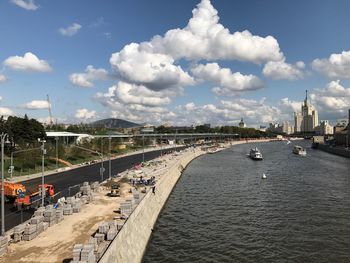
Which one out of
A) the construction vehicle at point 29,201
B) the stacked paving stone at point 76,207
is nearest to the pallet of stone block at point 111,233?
the stacked paving stone at point 76,207

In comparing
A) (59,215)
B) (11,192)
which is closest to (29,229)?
(59,215)

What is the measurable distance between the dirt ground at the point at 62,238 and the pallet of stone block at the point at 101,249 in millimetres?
1906

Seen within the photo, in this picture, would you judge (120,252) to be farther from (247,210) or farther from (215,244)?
(247,210)

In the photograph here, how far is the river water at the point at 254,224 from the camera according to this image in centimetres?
3555

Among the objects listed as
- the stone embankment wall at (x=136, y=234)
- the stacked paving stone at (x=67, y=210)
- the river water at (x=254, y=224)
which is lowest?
the river water at (x=254, y=224)

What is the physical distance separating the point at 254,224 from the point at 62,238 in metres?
24.4

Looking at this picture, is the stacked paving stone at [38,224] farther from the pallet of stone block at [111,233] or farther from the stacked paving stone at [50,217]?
the pallet of stone block at [111,233]

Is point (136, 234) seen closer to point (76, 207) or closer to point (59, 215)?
point (59, 215)

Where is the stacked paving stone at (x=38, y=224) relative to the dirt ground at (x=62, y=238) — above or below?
above

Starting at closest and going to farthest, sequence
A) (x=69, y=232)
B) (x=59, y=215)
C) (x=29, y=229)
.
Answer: (x=29, y=229), (x=69, y=232), (x=59, y=215)

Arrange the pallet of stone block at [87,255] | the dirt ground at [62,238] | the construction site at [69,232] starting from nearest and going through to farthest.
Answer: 1. the pallet of stone block at [87,255]
2. the construction site at [69,232]
3. the dirt ground at [62,238]

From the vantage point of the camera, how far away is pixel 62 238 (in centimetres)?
3050

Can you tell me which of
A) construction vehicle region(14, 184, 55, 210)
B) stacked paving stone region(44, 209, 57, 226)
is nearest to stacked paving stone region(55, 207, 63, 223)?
stacked paving stone region(44, 209, 57, 226)

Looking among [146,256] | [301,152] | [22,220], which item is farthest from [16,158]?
[301,152]
